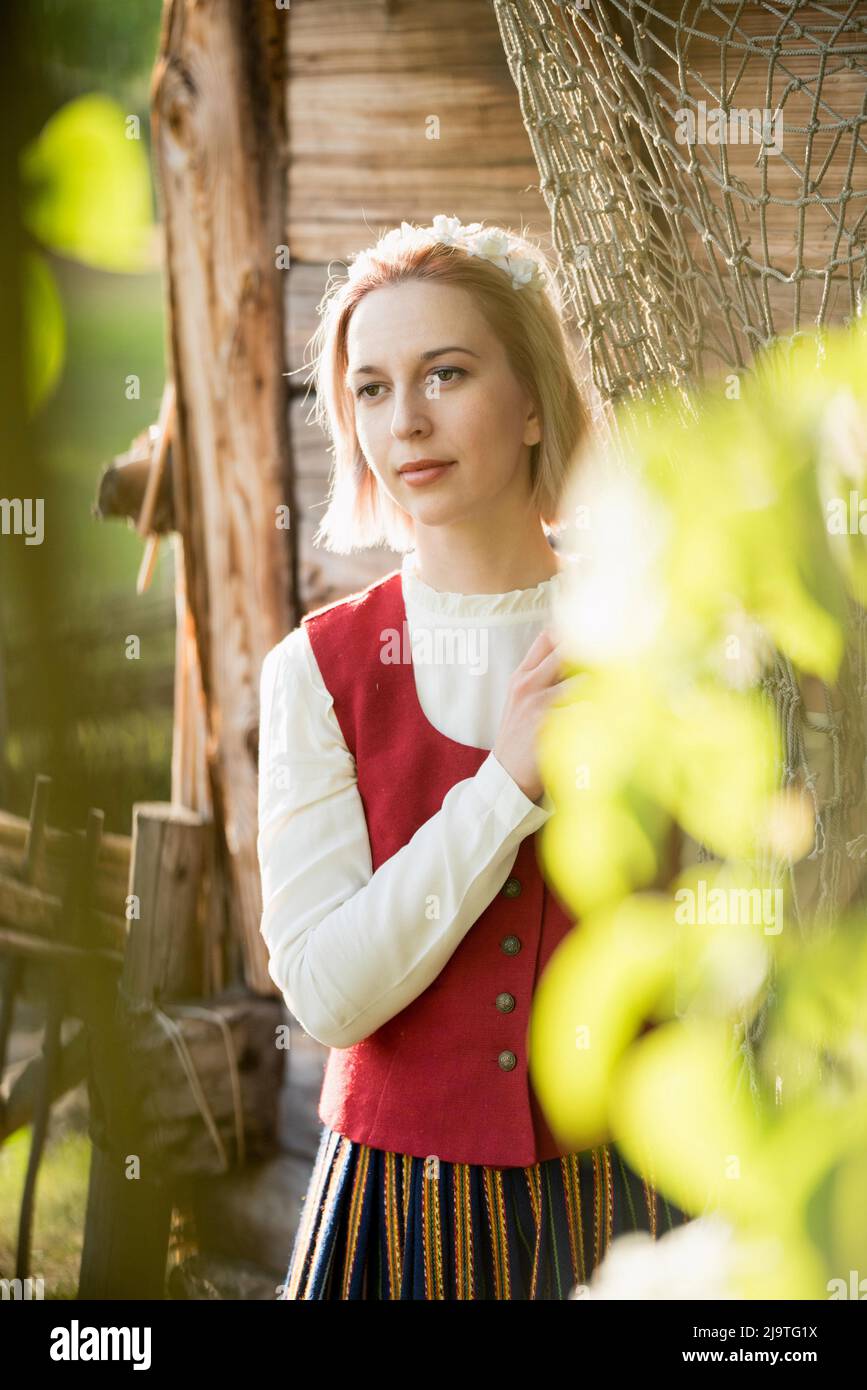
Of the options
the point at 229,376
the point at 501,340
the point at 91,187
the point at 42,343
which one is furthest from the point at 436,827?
the point at 91,187

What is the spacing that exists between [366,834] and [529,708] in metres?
0.23

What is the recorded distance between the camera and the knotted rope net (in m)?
1.03

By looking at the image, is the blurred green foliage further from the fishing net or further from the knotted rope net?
the fishing net

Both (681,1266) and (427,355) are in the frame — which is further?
(427,355)

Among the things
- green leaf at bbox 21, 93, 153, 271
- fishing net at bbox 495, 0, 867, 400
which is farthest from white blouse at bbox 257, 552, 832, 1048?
green leaf at bbox 21, 93, 153, 271

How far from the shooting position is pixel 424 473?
115 cm

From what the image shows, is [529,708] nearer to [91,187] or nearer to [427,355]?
[427,355]

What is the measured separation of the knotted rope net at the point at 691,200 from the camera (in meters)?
1.03

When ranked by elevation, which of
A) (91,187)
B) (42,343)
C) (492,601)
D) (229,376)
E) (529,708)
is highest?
(91,187)

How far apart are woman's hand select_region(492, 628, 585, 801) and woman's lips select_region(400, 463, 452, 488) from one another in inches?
8.1

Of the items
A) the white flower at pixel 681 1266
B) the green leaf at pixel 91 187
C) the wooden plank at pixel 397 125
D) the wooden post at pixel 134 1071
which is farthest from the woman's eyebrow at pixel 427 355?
the green leaf at pixel 91 187

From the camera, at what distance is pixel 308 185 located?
1.95 m
